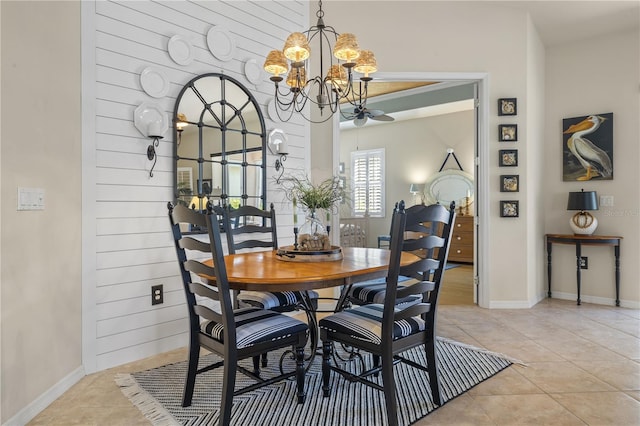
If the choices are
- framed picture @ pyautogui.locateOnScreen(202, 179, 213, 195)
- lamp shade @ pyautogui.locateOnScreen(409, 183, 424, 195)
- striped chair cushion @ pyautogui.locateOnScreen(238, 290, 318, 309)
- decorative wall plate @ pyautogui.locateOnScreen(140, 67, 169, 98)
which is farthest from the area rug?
lamp shade @ pyautogui.locateOnScreen(409, 183, 424, 195)

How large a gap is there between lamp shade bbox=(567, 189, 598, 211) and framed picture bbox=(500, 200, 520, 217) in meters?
0.69

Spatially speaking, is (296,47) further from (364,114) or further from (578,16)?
(578,16)

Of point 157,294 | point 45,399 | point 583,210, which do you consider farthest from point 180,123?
point 583,210

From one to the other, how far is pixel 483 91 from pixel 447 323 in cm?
228

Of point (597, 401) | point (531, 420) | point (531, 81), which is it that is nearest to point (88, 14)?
point (531, 420)

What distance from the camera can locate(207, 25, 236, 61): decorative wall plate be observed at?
3148 millimetres

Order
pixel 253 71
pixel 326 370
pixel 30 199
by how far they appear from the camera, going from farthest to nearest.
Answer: pixel 253 71 → pixel 326 370 → pixel 30 199

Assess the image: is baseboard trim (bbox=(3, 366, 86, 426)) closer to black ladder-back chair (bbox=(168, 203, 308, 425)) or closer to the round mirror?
black ladder-back chair (bbox=(168, 203, 308, 425))

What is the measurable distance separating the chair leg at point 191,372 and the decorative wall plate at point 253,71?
2.24m

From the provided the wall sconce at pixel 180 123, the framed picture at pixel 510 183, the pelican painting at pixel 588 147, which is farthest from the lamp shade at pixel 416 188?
the wall sconce at pixel 180 123

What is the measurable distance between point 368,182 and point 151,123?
6539mm

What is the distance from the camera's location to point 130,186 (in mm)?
2713

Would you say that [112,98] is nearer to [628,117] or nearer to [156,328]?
[156,328]

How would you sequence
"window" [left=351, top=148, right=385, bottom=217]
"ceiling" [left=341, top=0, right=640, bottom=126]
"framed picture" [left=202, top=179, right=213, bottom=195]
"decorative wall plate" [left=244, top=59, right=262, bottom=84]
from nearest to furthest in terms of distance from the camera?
"framed picture" [left=202, top=179, right=213, bottom=195], "decorative wall plate" [left=244, top=59, right=262, bottom=84], "ceiling" [left=341, top=0, right=640, bottom=126], "window" [left=351, top=148, right=385, bottom=217]
